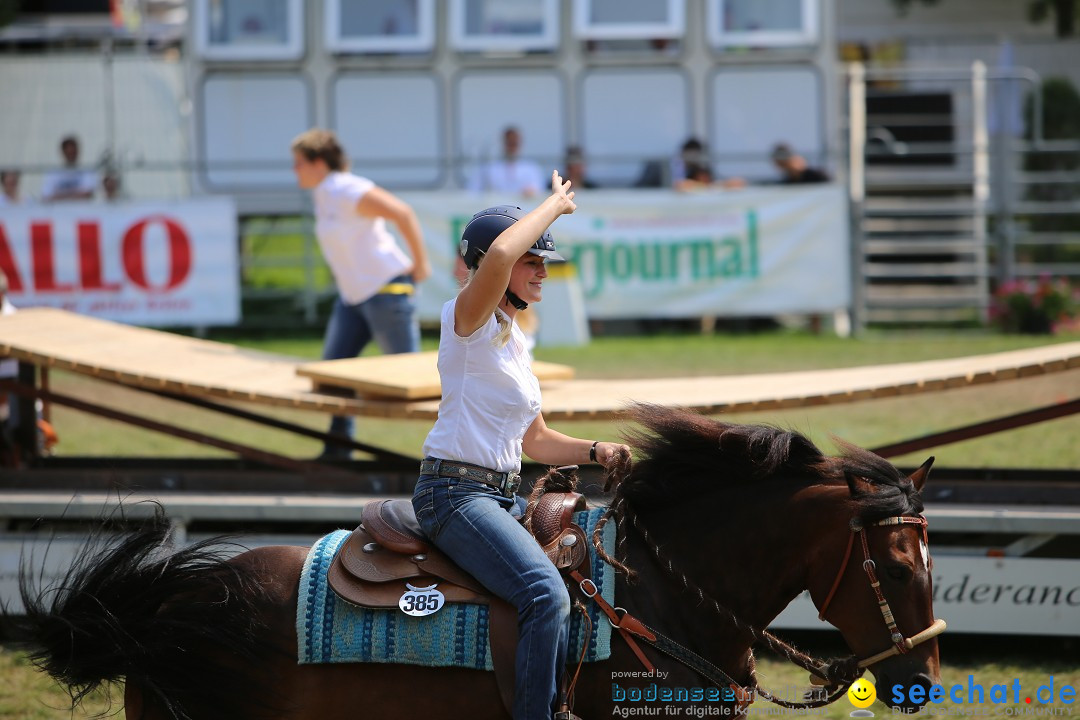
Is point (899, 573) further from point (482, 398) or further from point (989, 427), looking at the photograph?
point (989, 427)

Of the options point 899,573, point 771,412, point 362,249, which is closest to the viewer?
point 899,573

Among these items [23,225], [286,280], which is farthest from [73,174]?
[286,280]

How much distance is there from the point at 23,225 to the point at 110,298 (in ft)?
4.20

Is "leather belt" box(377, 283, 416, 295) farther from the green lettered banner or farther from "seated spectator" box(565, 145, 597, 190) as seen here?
"seated spectator" box(565, 145, 597, 190)

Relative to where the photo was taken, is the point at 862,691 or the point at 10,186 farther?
the point at 10,186

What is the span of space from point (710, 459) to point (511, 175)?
12.2m

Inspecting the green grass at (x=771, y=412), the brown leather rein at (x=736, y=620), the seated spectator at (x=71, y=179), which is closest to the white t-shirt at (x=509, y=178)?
the green grass at (x=771, y=412)

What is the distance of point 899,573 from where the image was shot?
11.0 ft

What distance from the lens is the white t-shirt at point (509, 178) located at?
15508 mm

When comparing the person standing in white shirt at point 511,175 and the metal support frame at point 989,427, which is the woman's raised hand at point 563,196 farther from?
the person standing in white shirt at point 511,175

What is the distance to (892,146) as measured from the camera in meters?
17.0

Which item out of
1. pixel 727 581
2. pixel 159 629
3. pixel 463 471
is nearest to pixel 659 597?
pixel 727 581

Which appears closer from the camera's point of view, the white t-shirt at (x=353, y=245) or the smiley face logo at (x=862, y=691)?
the smiley face logo at (x=862, y=691)

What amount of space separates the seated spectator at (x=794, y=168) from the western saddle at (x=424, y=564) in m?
12.8
